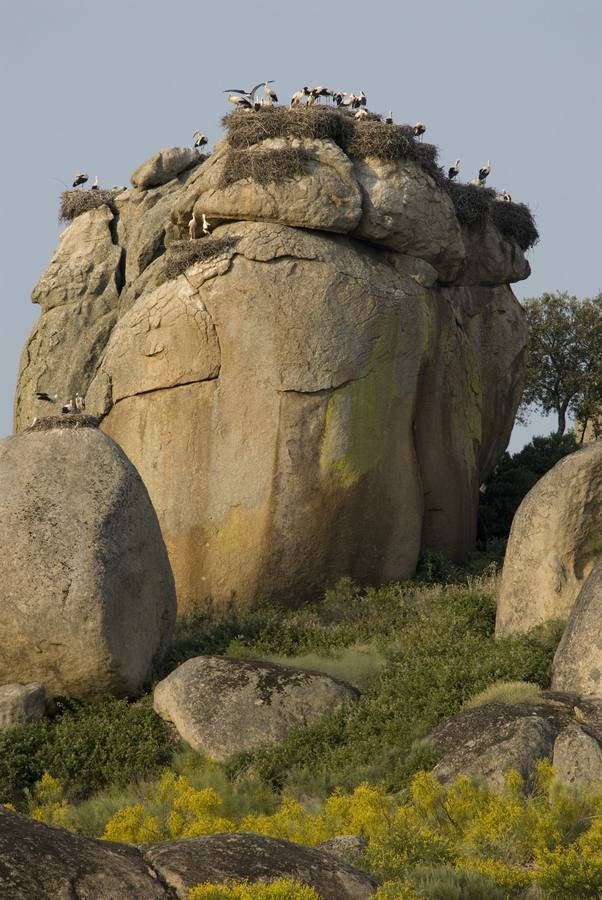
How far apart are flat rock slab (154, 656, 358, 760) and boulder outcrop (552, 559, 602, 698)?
8.01 ft

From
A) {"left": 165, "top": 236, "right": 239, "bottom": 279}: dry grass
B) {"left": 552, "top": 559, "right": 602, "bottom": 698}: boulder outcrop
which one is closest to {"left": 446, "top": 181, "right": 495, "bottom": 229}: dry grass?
{"left": 165, "top": 236, "right": 239, "bottom": 279}: dry grass

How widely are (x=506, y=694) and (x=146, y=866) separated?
937 cm

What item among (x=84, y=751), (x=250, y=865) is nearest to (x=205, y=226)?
(x=84, y=751)

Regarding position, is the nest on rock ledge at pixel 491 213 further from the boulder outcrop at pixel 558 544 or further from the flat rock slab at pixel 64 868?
the flat rock slab at pixel 64 868

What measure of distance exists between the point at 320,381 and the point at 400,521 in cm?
290

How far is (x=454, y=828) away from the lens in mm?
11750

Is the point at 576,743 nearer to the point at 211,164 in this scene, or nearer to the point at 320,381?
the point at 320,381

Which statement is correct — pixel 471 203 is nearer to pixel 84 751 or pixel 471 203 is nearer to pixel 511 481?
pixel 511 481

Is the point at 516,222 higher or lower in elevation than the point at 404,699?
higher

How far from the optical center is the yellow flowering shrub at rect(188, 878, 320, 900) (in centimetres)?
732

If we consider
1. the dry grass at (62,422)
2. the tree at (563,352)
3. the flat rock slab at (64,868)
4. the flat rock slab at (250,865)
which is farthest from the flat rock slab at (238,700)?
the tree at (563,352)

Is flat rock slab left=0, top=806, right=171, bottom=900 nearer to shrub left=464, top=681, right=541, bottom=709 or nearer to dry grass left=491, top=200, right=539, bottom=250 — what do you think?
shrub left=464, top=681, right=541, bottom=709

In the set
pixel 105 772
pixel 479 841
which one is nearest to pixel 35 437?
pixel 105 772

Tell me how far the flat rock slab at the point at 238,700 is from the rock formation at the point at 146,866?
8.59 metres
